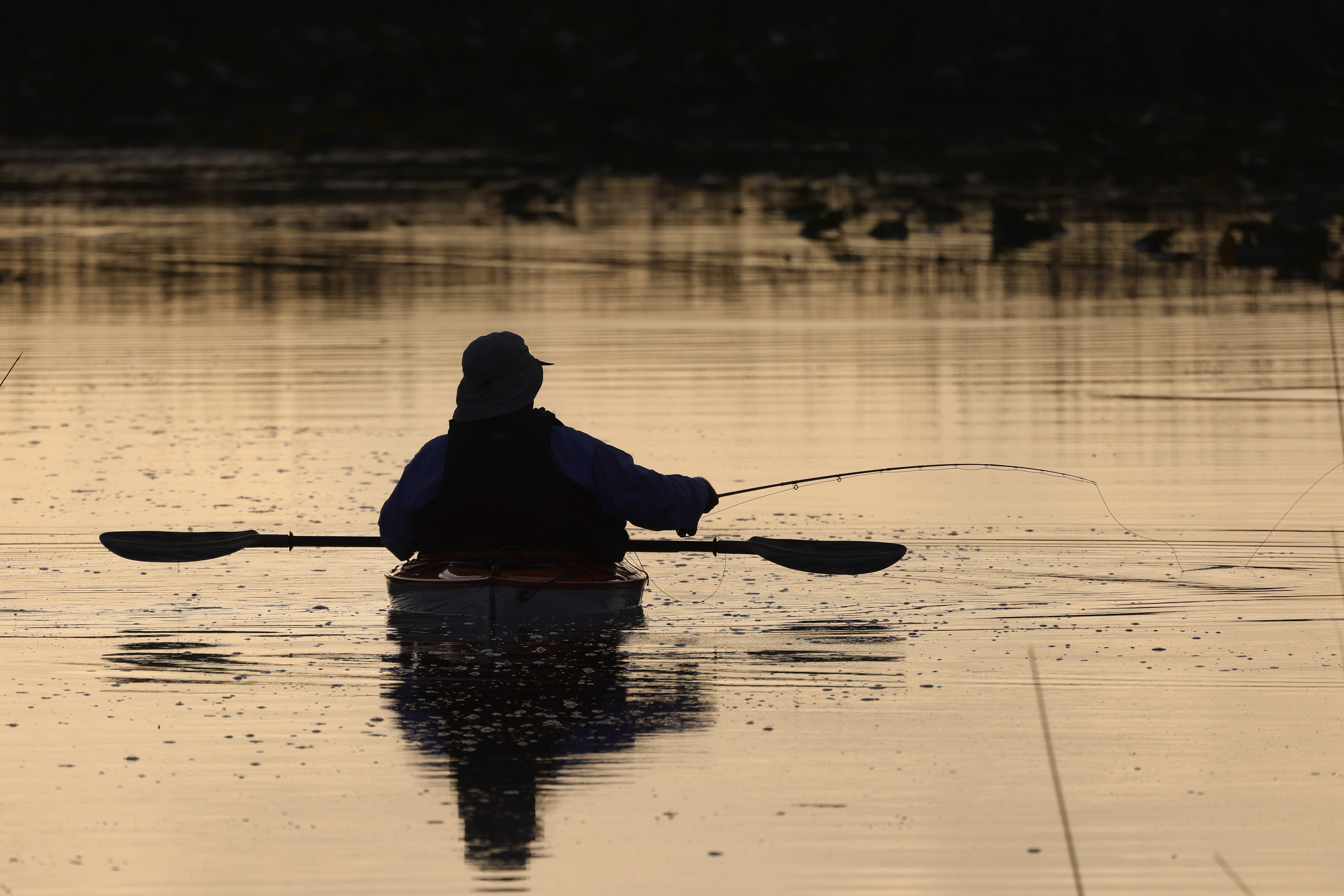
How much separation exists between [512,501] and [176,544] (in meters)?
1.70

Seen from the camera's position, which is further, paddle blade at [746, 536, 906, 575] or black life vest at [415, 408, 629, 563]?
paddle blade at [746, 536, 906, 575]

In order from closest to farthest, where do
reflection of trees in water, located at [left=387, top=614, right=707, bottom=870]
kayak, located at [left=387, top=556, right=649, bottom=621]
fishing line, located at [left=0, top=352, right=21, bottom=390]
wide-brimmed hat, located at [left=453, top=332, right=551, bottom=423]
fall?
reflection of trees in water, located at [left=387, top=614, right=707, bottom=870], wide-brimmed hat, located at [left=453, top=332, right=551, bottom=423], kayak, located at [left=387, top=556, right=649, bottom=621], fishing line, located at [left=0, top=352, right=21, bottom=390]

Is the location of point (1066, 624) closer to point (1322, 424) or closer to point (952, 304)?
point (1322, 424)

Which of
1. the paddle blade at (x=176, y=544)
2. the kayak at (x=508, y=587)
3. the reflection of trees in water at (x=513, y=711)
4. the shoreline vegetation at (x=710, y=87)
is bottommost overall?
the reflection of trees in water at (x=513, y=711)

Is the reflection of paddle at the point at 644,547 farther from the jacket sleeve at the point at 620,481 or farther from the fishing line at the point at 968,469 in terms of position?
the jacket sleeve at the point at 620,481

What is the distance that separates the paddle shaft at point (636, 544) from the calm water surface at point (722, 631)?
8.2 inches

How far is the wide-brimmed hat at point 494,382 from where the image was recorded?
9.02 meters

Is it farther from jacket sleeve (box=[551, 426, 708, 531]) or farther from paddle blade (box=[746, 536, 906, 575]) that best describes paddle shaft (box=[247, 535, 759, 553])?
jacket sleeve (box=[551, 426, 708, 531])

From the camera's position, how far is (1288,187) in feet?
121

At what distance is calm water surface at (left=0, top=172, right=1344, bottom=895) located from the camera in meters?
6.46

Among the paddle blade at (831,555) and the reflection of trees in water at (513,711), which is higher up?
the paddle blade at (831,555)

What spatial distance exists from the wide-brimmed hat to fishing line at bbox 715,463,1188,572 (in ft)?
3.35

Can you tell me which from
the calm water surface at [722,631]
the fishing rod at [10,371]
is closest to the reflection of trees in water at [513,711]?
the calm water surface at [722,631]

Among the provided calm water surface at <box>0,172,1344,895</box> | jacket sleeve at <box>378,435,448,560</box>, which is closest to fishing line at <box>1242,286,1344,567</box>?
calm water surface at <box>0,172,1344,895</box>
